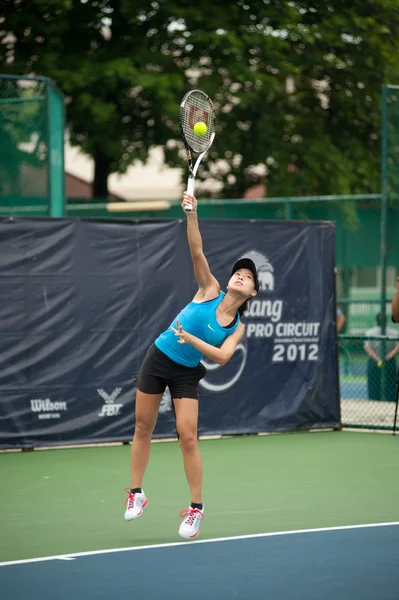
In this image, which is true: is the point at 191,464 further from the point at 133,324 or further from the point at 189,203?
the point at 133,324

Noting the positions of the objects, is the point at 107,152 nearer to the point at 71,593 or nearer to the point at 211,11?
the point at 211,11

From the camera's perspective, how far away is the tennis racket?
7.84 metres

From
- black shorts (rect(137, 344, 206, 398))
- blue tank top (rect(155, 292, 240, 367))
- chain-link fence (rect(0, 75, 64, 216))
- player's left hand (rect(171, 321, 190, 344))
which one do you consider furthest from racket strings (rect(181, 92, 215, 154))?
chain-link fence (rect(0, 75, 64, 216))

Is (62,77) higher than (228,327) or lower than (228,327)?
higher

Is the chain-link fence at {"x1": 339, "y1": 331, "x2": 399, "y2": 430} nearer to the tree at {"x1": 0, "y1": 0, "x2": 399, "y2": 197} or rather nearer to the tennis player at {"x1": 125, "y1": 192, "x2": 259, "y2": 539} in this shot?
the tennis player at {"x1": 125, "y1": 192, "x2": 259, "y2": 539}

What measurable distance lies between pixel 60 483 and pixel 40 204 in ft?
13.9

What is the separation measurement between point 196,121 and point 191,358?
5.73ft

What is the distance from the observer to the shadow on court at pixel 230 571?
5.72 metres

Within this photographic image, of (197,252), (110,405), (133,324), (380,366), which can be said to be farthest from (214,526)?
(380,366)

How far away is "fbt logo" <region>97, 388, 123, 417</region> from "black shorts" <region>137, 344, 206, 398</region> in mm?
4027

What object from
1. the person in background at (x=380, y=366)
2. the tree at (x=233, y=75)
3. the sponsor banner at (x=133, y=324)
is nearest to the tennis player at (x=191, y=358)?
the sponsor banner at (x=133, y=324)

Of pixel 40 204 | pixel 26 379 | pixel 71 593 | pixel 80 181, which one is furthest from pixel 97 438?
pixel 80 181

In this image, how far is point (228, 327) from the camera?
7.21m

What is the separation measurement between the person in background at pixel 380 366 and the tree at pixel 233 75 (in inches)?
302
